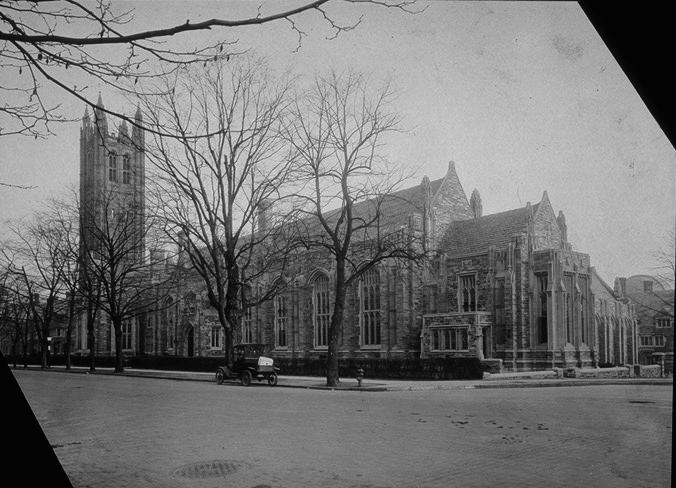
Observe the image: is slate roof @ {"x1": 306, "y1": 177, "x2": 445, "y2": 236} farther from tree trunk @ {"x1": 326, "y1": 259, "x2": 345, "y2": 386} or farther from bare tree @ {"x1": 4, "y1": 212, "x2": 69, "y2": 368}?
bare tree @ {"x1": 4, "y1": 212, "x2": 69, "y2": 368}

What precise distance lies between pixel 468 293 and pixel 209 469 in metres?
26.9

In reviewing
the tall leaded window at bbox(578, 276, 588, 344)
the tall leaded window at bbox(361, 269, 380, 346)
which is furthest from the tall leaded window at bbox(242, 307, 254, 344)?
the tall leaded window at bbox(578, 276, 588, 344)

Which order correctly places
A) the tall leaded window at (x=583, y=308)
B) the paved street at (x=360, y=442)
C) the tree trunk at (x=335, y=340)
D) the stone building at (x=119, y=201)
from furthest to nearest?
the tall leaded window at (x=583, y=308)
the tree trunk at (x=335, y=340)
the stone building at (x=119, y=201)
the paved street at (x=360, y=442)

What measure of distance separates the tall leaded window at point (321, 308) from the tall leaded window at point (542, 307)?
14.2 meters

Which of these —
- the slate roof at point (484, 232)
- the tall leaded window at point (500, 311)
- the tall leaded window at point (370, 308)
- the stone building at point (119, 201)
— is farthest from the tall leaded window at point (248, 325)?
the tall leaded window at point (500, 311)

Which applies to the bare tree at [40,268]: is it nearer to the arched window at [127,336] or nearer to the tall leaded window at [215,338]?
the tall leaded window at [215,338]

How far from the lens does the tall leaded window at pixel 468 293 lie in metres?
31.9

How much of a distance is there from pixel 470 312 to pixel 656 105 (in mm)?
28569

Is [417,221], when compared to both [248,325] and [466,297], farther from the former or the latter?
[248,325]

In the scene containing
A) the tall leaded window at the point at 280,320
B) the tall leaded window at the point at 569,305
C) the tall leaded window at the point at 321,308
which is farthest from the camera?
the tall leaded window at the point at 280,320

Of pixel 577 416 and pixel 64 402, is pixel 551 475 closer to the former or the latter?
pixel 577 416

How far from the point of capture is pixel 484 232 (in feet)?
110

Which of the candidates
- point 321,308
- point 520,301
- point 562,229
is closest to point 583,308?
point 520,301

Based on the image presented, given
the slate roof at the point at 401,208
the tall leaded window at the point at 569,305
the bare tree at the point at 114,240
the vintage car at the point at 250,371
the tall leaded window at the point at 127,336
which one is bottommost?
the tall leaded window at the point at 127,336
